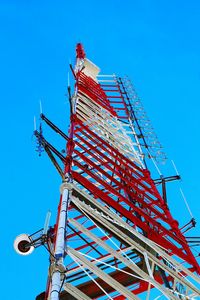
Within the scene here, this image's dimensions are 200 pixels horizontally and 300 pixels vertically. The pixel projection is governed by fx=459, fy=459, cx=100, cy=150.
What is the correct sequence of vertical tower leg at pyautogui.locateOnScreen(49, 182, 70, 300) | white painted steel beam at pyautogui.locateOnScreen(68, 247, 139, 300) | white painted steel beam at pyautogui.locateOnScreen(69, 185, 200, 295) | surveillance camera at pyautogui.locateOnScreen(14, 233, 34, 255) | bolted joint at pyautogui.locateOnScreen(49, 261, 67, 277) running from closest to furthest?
1. vertical tower leg at pyautogui.locateOnScreen(49, 182, 70, 300)
2. bolted joint at pyautogui.locateOnScreen(49, 261, 67, 277)
3. white painted steel beam at pyautogui.locateOnScreen(68, 247, 139, 300)
4. white painted steel beam at pyautogui.locateOnScreen(69, 185, 200, 295)
5. surveillance camera at pyautogui.locateOnScreen(14, 233, 34, 255)

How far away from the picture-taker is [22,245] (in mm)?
6789

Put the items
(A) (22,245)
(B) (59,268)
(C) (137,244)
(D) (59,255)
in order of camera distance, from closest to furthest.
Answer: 1. (B) (59,268)
2. (D) (59,255)
3. (C) (137,244)
4. (A) (22,245)

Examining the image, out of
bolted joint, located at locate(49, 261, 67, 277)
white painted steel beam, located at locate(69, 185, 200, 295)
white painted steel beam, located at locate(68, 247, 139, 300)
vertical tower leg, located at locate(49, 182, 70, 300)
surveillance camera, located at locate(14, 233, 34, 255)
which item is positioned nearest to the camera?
vertical tower leg, located at locate(49, 182, 70, 300)

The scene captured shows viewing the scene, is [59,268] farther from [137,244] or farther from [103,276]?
[137,244]

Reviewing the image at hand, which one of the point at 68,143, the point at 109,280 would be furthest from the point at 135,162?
the point at 109,280

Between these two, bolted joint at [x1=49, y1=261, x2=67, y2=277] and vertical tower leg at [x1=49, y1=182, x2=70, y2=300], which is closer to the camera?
vertical tower leg at [x1=49, y1=182, x2=70, y2=300]

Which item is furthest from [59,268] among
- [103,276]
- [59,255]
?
[103,276]

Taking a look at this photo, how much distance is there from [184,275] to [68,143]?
3728mm

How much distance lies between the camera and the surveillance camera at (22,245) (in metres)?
6.76

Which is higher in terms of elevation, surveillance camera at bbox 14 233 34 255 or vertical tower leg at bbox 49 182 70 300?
surveillance camera at bbox 14 233 34 255

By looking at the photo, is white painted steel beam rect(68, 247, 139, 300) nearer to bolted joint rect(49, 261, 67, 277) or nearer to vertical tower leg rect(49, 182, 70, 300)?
vertical tower leg rect(49, 182, 70, 300)

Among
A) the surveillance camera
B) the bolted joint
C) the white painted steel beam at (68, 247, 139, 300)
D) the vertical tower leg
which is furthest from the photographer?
the surveillance camera

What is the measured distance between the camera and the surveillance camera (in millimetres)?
6758

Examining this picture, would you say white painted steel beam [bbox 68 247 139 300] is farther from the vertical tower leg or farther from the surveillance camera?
the surveillance camera
